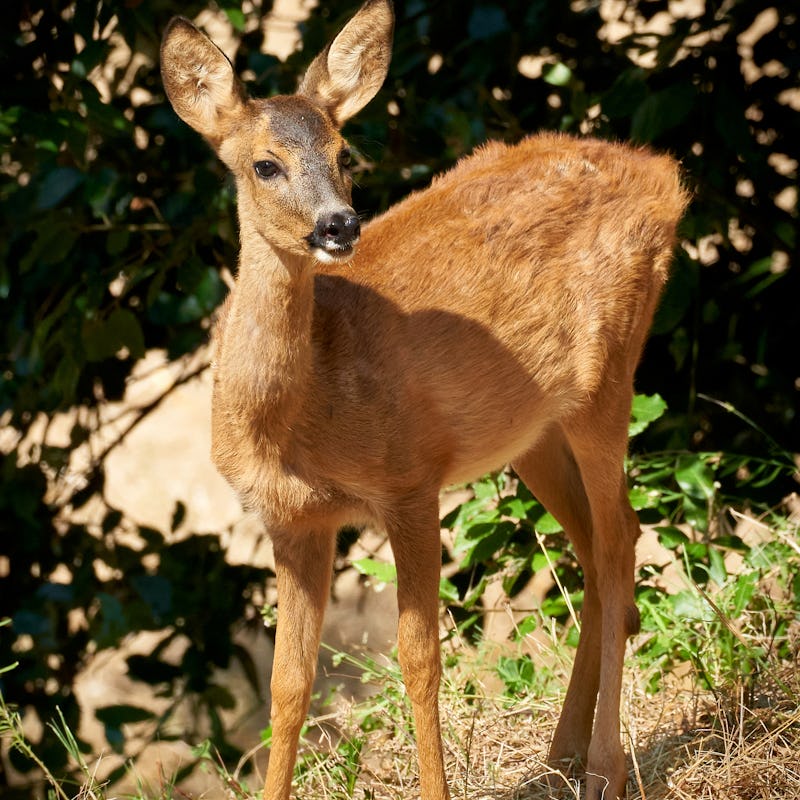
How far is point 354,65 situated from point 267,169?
0.63m

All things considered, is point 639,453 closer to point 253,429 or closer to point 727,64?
point 727,64

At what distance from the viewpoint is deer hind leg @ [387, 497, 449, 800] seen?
14.3 ft

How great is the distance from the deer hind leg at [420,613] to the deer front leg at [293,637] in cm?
33

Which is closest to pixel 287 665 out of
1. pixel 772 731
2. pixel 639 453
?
pixel 772 731

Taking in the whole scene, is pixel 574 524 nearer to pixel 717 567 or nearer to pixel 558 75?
pixel 717 567

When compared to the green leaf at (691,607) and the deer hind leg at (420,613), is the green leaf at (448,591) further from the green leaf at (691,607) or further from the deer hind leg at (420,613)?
the deer hind leg at (420,613)

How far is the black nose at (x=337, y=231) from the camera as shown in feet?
12.7

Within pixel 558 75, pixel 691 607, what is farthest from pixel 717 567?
pixel 558 75

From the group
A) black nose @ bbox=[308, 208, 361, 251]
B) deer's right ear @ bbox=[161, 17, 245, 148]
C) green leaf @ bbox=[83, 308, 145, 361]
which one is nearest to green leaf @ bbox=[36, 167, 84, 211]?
green leaf @ bbox=[83, 308, 145, 361]

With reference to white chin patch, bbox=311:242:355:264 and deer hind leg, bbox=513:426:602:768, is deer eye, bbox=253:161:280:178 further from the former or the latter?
deer hind leg, bbox=513:426:602:768

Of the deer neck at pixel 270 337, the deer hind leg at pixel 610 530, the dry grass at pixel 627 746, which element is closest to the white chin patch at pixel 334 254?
the deer neck at pixel 270 337

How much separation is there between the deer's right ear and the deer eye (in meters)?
0.29

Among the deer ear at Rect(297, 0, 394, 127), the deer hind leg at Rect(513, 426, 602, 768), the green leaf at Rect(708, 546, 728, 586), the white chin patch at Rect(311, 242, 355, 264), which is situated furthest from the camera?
the green leaf at Rect(708, 546, 728, 586)

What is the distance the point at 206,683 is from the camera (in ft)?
20.2
